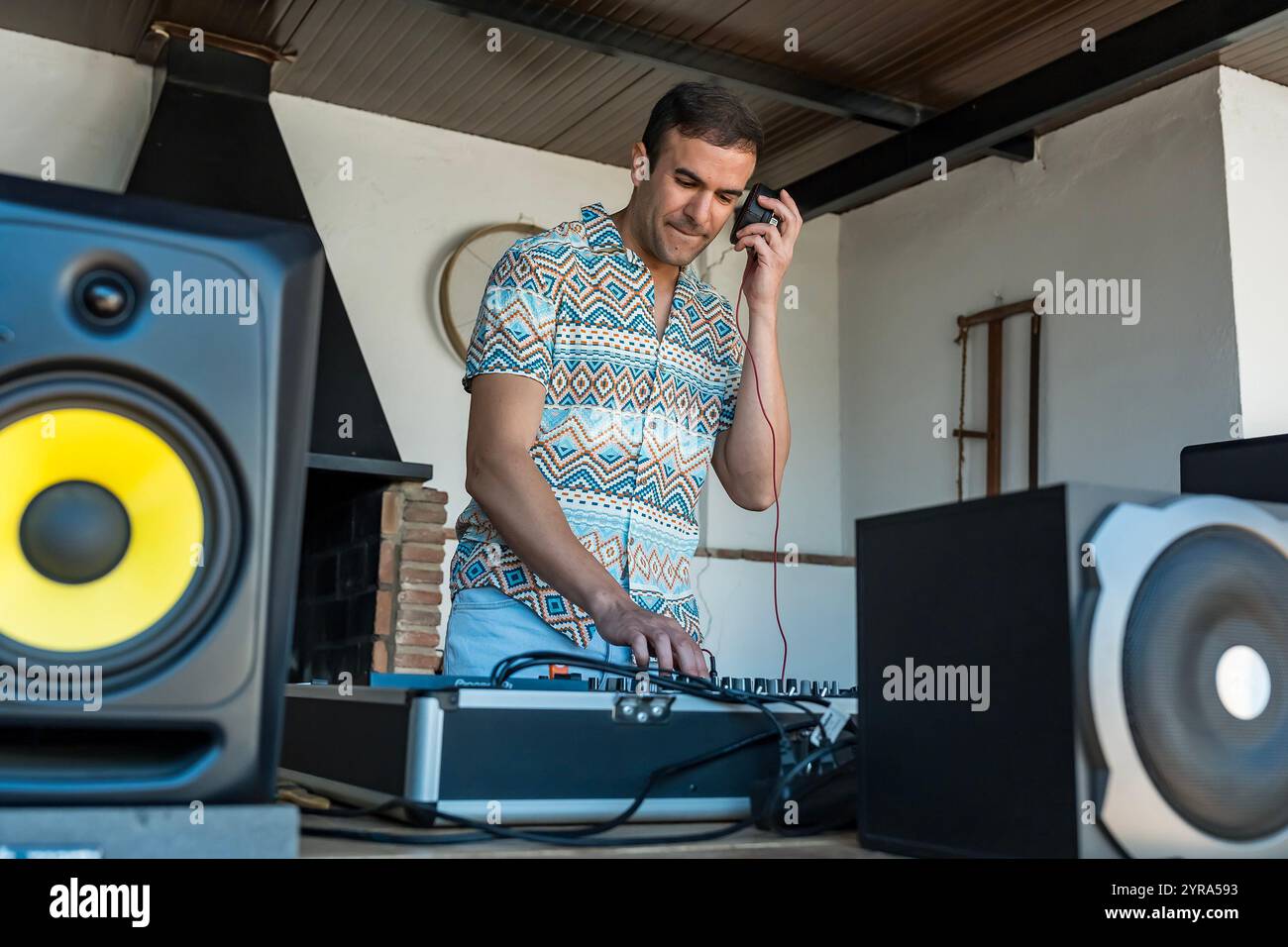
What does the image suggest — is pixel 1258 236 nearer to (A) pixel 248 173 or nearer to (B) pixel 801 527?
(B) pixel 801 527

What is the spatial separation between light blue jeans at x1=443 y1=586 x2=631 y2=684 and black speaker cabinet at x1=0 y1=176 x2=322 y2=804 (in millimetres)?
853

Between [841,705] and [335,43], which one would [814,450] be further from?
[841,705]

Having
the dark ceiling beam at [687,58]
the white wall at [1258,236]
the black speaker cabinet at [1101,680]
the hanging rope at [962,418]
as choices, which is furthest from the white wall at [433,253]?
the black speaker cabinet at [1101,680]

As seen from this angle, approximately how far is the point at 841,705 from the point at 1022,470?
12.3 ft

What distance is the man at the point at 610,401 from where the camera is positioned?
1470 millimetres

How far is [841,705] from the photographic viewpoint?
1043 mm

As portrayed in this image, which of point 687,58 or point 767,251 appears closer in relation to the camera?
point 767,251

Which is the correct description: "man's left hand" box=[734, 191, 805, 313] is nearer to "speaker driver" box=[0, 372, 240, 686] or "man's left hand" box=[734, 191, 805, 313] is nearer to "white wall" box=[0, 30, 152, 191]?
"speaker driver" box=[0, 372, 240, 686]

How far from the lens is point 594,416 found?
5.03ft

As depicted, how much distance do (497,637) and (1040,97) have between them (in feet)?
10.9

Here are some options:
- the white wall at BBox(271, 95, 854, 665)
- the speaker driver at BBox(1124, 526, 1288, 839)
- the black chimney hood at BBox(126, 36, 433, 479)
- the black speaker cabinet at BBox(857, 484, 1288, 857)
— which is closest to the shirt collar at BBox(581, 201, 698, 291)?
the black speaker cabinet at BBox(857, 484, 1288, 857)

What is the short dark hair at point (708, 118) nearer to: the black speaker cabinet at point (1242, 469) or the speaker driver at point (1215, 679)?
the black speaker cabinet at point (1242, 469)

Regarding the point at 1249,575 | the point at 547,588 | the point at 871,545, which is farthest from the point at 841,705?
the point at 547,588

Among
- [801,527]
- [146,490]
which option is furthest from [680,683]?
[801,527]
